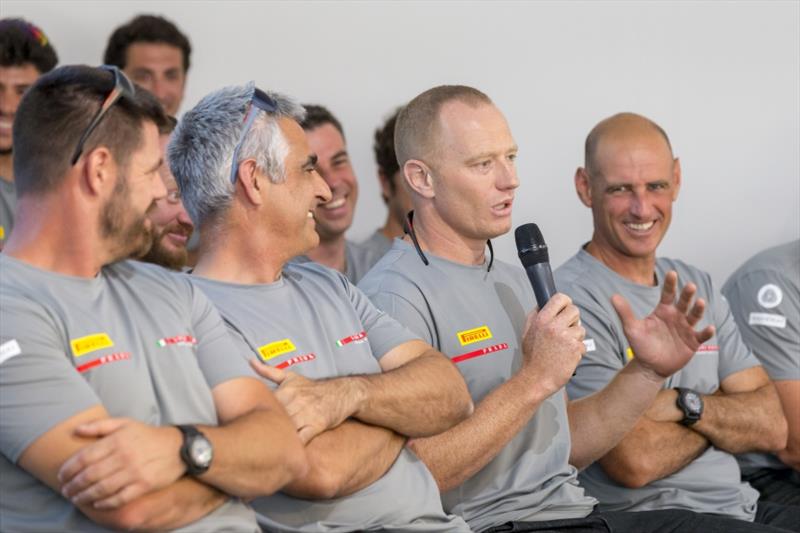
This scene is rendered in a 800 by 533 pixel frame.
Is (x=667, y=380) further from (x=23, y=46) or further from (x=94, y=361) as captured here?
(x=23, y=46)

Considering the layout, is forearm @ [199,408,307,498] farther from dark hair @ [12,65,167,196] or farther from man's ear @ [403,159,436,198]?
man's ear @ [403,159,436,198]

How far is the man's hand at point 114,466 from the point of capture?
5.99 ft

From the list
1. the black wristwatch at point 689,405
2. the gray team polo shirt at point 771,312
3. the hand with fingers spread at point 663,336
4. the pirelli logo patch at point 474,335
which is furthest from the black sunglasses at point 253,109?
the gray team polo shirt at point 771,312

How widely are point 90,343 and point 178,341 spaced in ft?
0.58

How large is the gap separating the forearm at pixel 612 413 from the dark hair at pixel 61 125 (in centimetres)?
143

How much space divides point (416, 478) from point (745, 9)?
2.77 metres

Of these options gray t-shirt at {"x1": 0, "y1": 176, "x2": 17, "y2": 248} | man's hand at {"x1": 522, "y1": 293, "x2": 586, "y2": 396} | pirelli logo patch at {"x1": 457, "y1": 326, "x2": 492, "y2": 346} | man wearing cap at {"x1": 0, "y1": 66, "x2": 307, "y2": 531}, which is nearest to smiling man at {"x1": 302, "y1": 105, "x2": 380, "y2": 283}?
gray t-shirt at {"x1": 0, "y1": 176, "x2": 17, "y2": 248}

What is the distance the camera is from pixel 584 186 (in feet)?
12.3

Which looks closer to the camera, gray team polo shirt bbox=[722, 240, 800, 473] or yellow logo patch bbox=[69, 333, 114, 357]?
yellow logo patch bbox=[69, 333, 114, 357]

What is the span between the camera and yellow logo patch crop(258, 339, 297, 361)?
2395mm

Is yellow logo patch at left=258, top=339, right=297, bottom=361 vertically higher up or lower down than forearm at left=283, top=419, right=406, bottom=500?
higher up

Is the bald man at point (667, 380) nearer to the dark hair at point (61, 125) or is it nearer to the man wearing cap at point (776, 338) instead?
the man wearing cap at point (776, 338)

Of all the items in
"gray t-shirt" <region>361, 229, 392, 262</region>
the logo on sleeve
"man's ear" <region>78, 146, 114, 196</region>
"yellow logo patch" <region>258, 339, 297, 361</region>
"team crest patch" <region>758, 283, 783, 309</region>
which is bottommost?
"gray t-shirt" <region>361, 229, 392, 262</region>

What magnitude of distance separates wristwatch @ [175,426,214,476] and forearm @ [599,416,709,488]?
1.48 metres
